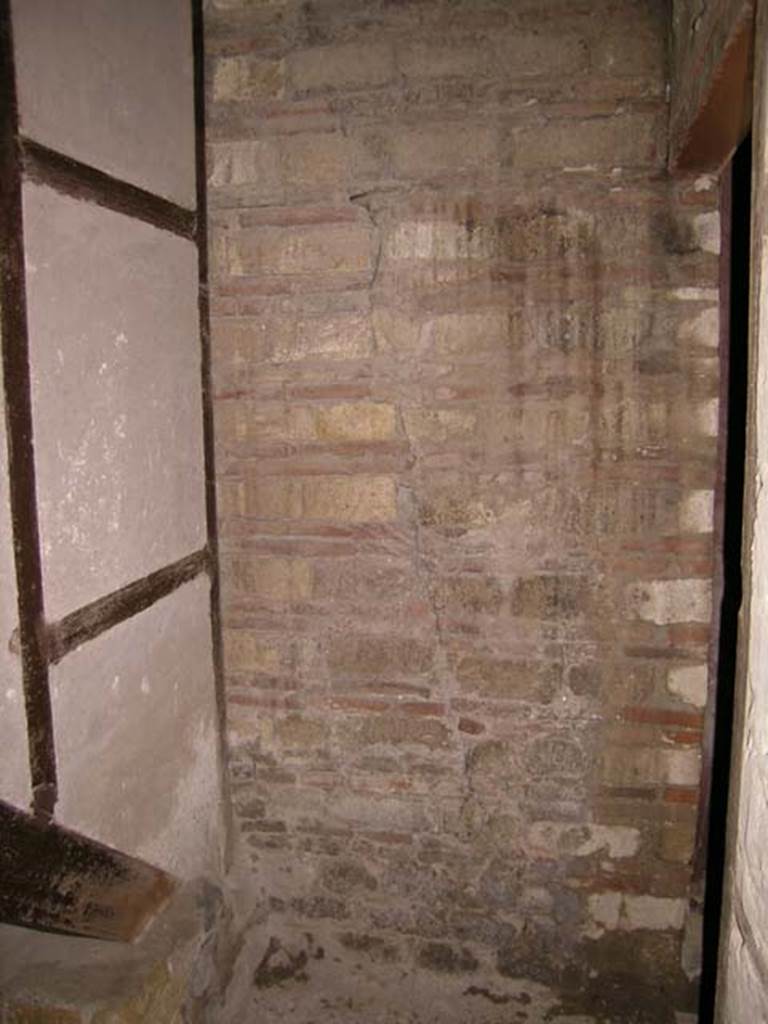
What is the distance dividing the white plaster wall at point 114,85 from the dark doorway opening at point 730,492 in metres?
1.50

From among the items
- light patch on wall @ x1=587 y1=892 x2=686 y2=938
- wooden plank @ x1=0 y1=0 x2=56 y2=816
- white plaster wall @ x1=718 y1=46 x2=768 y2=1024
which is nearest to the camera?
white plaster wall @ x1=718 y1=46 x2=768 y2=1024

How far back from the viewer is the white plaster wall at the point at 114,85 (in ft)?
5.60

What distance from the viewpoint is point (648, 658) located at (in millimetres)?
2377

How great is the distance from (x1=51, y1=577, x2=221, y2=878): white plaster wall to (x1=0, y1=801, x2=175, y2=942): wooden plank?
317 mm

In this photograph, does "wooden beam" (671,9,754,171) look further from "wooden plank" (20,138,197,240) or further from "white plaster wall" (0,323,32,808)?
"white plaster wall" (0,323,32,808)

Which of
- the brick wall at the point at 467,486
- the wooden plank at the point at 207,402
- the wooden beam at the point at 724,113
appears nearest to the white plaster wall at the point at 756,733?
the wooden beam at the point at 724,113

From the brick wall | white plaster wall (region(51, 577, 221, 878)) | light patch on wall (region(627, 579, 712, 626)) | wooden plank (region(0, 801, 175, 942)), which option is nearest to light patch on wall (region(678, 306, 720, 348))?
the brick wall

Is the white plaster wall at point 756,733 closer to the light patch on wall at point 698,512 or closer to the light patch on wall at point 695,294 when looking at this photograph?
the light patch on wall at point 695,294

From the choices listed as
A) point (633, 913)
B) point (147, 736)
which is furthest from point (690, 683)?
point (147, 736)

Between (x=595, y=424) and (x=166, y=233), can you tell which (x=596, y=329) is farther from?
(x=166, y=233)

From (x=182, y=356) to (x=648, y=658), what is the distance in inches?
62.6

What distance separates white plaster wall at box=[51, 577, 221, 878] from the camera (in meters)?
1.91

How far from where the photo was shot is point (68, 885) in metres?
1.49

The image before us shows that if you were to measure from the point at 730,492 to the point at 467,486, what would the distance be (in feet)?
2.38
